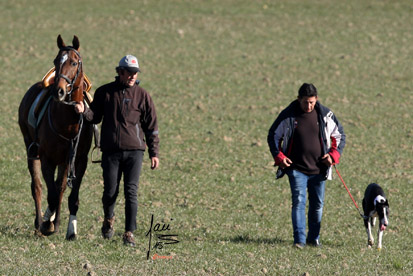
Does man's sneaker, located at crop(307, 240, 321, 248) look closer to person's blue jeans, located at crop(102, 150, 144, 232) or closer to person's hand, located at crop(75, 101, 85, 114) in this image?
person's blue jeans, located at crop(102, 150, 144, 232)

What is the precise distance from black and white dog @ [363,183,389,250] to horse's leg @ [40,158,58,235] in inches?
184

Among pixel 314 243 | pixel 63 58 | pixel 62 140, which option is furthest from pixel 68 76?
pixel 314 243

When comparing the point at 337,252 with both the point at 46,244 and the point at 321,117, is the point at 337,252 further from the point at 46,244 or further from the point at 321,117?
the point at 46,244

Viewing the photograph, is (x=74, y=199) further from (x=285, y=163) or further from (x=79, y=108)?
(x=285, y=163)

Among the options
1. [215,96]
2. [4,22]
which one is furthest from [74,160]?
[4,22]

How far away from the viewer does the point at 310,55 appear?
100 ft

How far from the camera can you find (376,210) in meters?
11.5

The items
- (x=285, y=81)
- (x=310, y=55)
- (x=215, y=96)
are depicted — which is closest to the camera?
(x=215, y=96)

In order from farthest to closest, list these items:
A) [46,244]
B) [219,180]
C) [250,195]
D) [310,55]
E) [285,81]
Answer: [310,55] < [285,81] < [219,180] < [250,195] < [46,244]

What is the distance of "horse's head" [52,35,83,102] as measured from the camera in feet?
31.5

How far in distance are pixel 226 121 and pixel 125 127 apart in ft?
38.3

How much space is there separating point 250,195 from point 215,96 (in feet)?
32.6
